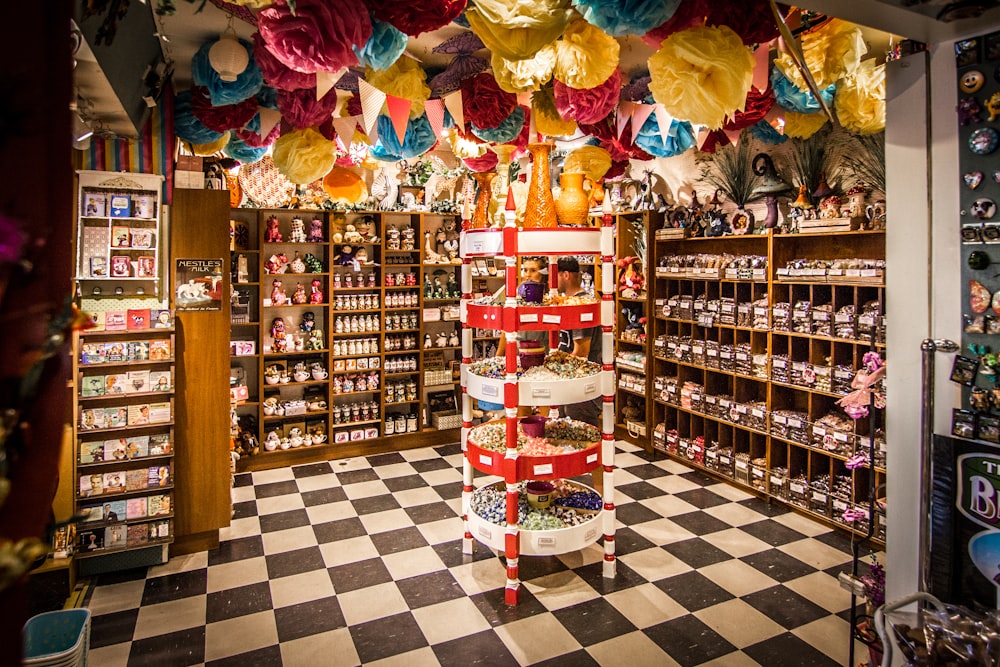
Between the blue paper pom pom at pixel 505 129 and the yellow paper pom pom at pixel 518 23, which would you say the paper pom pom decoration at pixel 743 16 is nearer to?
the yellow paper pom pom at pixel 518 23

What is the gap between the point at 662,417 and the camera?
611 centimetres

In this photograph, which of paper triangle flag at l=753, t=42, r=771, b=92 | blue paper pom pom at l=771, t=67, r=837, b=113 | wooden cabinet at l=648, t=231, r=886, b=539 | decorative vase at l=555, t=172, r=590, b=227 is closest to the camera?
paper triangle flag at l=753, t=42, r=771, b=92

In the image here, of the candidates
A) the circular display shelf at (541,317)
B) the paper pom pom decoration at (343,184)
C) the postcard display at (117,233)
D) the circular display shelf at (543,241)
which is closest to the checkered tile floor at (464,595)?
the circular display shelf at (541,317)

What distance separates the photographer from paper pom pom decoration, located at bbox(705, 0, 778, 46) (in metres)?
1.84

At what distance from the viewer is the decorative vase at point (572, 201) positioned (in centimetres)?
373

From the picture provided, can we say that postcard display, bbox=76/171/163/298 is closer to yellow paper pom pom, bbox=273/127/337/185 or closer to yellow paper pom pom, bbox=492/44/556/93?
yellow paper pom pom, bbox=273/127/337/185

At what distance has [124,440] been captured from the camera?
3717 millimetres

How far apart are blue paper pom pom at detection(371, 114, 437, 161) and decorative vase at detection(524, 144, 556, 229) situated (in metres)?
0.63

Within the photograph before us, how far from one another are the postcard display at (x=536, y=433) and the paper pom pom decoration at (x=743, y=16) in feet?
5.23

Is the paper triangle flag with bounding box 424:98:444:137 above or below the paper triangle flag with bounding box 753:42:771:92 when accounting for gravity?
above

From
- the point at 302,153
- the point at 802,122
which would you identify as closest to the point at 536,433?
the point at 302,153

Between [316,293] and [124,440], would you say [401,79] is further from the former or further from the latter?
[316,293]

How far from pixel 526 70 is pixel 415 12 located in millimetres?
836

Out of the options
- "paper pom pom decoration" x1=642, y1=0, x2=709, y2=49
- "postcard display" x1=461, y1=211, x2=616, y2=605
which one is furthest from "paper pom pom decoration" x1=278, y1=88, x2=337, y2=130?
"paper pom pom decoration" x1=642, y1=0, x2=709, y2=49
